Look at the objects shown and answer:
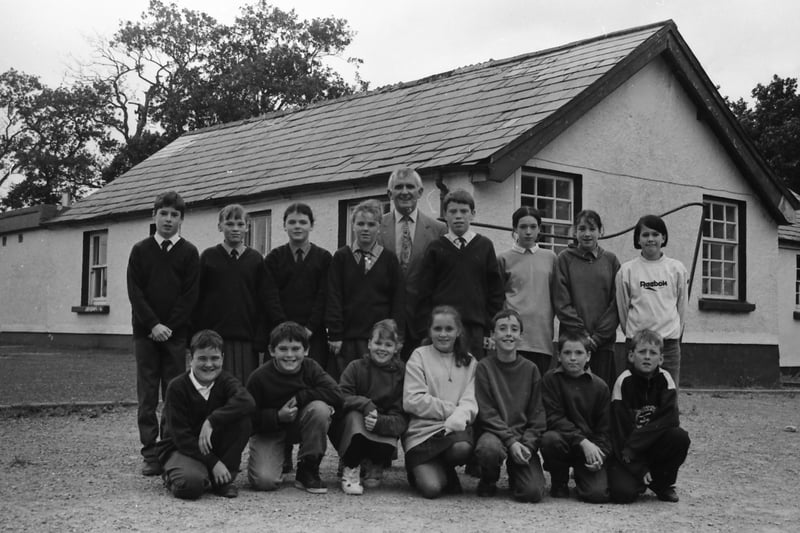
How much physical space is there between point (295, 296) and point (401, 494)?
65.2 inches

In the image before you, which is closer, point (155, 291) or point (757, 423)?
point (155, 291)

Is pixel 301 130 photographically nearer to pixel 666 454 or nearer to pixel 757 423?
pixel 757 423

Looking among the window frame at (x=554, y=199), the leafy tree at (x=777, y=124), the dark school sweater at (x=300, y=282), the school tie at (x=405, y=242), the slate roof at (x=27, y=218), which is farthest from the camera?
the leafy tree at (x=777, y=124)

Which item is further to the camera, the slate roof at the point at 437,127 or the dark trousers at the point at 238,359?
the slate roof at the point at 437,127

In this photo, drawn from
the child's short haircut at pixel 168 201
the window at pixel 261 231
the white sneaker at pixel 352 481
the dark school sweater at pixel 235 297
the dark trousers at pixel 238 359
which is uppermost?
the window at pixel 261 231

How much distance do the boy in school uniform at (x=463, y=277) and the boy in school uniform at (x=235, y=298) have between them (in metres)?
1.08

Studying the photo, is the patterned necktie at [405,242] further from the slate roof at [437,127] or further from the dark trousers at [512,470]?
the slate roof at [437,127]

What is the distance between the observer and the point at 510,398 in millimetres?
6008

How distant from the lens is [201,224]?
56.6 feet

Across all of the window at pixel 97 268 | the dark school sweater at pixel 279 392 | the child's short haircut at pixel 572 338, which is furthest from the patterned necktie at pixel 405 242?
the window at pixel 97 268

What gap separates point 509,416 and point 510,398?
12cm

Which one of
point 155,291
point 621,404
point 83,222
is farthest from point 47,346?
point 621,404

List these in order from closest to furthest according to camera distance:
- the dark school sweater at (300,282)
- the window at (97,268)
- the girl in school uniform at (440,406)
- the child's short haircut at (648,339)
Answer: the girl in school uniform at (440,406), the child's short haircut at (648,339), the dark school sweater at (300,282), the window at (97,268)

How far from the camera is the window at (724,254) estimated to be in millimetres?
15352
